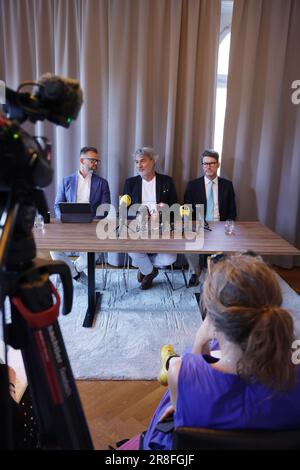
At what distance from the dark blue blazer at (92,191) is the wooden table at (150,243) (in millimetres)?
543

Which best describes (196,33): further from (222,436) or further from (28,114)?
(222,436)

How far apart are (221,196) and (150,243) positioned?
4.39 feet

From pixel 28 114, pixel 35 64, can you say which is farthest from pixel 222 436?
pixel 35 64

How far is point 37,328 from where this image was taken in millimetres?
625

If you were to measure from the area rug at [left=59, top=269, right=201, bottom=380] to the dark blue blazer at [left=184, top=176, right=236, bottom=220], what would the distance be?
0.88 meters

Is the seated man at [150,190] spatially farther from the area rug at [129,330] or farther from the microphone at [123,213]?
the microphone at [123,213]

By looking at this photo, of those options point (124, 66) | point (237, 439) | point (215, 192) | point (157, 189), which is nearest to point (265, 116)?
point (215, 192)

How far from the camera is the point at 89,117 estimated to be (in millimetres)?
3549

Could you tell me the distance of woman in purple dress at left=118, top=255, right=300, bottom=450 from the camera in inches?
29.7

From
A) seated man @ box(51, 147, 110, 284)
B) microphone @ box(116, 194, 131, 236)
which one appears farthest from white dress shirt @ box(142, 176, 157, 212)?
microphone @ box(116, 194, 131, 236)

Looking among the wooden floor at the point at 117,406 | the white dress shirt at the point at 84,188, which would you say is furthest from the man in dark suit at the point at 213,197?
the wooden floor at the point at 117,406

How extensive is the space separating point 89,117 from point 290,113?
216 cm

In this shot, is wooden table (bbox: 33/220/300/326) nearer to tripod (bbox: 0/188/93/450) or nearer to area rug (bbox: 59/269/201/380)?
area rug (bbox: 59/269/201/380)

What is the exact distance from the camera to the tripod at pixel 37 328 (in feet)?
1.98
